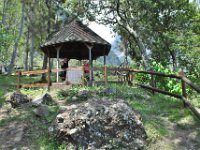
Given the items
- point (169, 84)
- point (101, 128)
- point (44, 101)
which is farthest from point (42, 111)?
point (169, 84)

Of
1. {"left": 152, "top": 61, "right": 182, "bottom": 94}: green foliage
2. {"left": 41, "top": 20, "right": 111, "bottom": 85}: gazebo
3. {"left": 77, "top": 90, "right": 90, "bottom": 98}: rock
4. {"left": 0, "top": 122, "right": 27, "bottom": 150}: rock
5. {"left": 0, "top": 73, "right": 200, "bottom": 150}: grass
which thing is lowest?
{"left": 0, "top": 122, "right": 27, "bottom": 150}: rock

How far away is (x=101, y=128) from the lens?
9664 mm

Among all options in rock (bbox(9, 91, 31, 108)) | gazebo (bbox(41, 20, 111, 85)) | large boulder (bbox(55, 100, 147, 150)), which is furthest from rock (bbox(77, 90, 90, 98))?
large boulder (bbox(55, 100, 147, 150))

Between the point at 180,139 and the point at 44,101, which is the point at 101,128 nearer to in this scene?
the point at 180,139

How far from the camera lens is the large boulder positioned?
31.1 ft

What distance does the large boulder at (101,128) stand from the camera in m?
9.47

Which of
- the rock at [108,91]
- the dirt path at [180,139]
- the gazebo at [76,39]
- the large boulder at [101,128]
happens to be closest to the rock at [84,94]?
the rock at [108,91]

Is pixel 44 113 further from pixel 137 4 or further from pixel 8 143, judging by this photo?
pixel 137 4

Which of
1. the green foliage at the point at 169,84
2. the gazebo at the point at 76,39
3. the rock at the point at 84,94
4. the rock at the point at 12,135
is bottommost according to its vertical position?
the rock at the point at 12,135

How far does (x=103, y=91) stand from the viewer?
16.7 meters

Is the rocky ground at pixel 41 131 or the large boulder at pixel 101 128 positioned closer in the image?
the large boulder at pixel 101 128

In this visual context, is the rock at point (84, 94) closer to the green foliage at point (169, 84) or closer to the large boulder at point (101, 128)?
the green foliage at point (169, 84)

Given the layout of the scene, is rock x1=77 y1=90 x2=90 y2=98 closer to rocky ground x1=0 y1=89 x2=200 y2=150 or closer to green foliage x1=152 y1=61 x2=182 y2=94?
rocky ground x1=0 y1=89 x2=200 y2=150

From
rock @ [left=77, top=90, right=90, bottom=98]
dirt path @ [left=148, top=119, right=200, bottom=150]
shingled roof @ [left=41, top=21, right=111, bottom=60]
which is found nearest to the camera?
dirt path @ [left=148, top=119, right=200, bottom=150]
